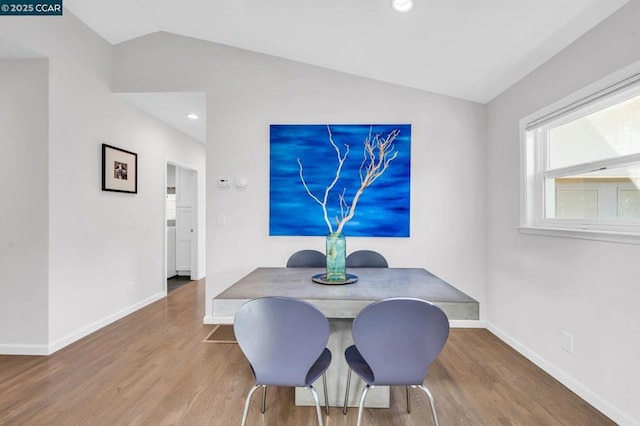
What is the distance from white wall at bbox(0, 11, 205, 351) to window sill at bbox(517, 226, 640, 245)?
3887 mm

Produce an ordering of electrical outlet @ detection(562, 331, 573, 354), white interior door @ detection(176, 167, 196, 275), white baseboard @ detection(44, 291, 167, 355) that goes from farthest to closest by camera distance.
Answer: white interior door @ detection(176, 167, 196, 275) → white baseboard @ detection(44, 291, 167, 355) → electrical outlet @ detection(562, 331, 573, 354)

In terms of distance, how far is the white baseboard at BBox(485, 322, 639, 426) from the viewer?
5.57ft

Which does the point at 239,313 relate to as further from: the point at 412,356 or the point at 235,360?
the point at 235,360

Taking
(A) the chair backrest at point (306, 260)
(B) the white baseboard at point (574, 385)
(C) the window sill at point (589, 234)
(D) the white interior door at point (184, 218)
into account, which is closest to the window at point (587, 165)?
(C) the window sill at point (589, 234)

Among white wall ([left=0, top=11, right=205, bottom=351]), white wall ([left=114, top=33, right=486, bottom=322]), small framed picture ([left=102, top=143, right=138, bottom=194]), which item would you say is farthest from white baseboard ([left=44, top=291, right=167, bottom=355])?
small framed picture ([left=102, top=143, right=138, bottom=194])

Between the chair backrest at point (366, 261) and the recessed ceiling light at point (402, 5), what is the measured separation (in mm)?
1767

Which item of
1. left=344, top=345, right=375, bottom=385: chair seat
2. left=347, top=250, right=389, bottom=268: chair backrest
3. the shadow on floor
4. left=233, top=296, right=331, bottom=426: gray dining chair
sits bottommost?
the shadow on floor

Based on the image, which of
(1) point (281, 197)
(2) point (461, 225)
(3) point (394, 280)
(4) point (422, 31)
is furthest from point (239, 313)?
(2) point (461, 225)

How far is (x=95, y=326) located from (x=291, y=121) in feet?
9.15

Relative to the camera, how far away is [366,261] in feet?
8.18

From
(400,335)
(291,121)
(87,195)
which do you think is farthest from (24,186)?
(400,335)

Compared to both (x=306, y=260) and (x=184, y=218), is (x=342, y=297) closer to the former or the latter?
(x=306, y=260)

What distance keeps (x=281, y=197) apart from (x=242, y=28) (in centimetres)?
162

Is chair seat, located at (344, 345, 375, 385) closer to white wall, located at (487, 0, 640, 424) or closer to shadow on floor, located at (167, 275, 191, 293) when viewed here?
white wall, located at (487, 0, 640, 424)
